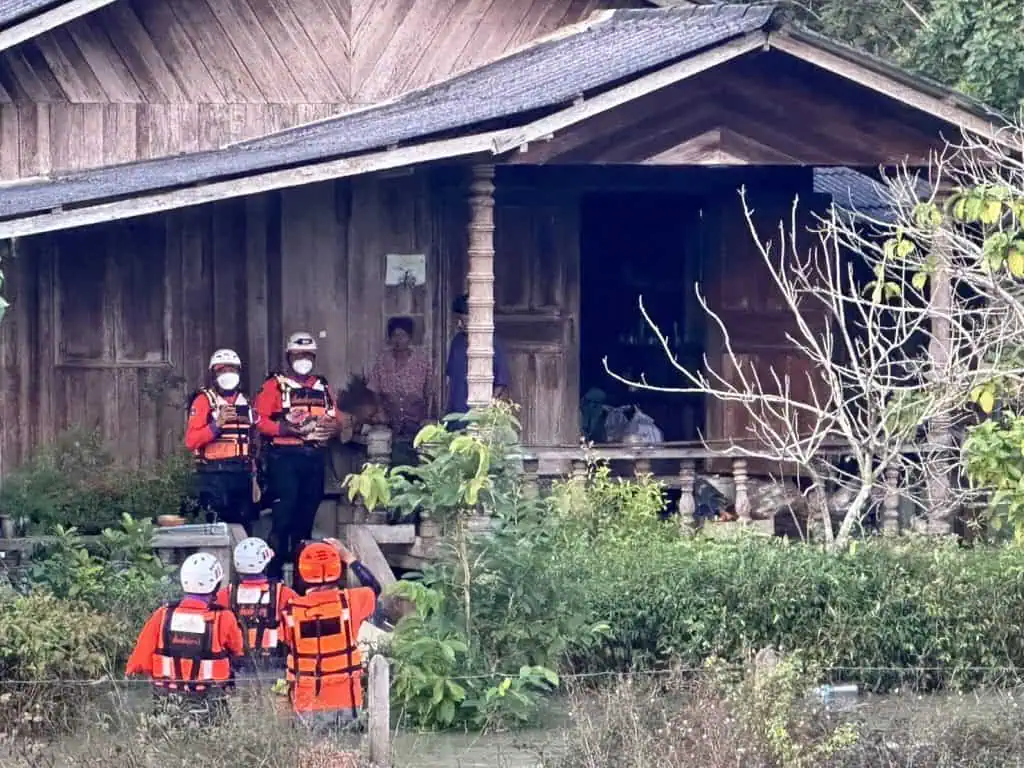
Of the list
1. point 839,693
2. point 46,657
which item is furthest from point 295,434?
point 839,693

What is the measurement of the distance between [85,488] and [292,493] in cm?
155

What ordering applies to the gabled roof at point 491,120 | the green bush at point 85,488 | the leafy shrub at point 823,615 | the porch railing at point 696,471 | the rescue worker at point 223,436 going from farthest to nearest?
the porch railing at point 696,471 → the rescue worker at point 223,436 → the green bush at point 85,488 → the gabled roof at point 491,120 → the leafy shrub at point 823,615

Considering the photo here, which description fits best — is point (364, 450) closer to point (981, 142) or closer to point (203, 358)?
point (203, 358)

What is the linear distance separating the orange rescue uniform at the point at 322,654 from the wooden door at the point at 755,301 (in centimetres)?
579

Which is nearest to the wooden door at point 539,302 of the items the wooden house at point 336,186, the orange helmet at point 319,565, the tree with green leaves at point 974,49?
the wooden house at point 336,186

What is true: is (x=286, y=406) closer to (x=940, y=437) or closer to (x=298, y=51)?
(x=298, y=51)

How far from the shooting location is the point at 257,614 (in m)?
10.4

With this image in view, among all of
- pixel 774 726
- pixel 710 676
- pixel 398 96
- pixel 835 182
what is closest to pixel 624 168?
pixel 398 96

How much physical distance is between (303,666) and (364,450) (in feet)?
16.1

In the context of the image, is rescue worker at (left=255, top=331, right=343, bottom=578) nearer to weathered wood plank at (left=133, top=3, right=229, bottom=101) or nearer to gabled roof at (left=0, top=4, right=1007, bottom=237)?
gabled roof at (left=0, top=4, right=1007, bottom=237)

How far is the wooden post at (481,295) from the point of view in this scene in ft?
43.1

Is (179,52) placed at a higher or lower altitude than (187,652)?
higher

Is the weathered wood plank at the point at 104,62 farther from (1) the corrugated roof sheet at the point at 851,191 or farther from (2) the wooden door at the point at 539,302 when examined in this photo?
(1) the corrugated roof sheet at the point at 851,191

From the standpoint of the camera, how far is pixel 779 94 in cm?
1348
